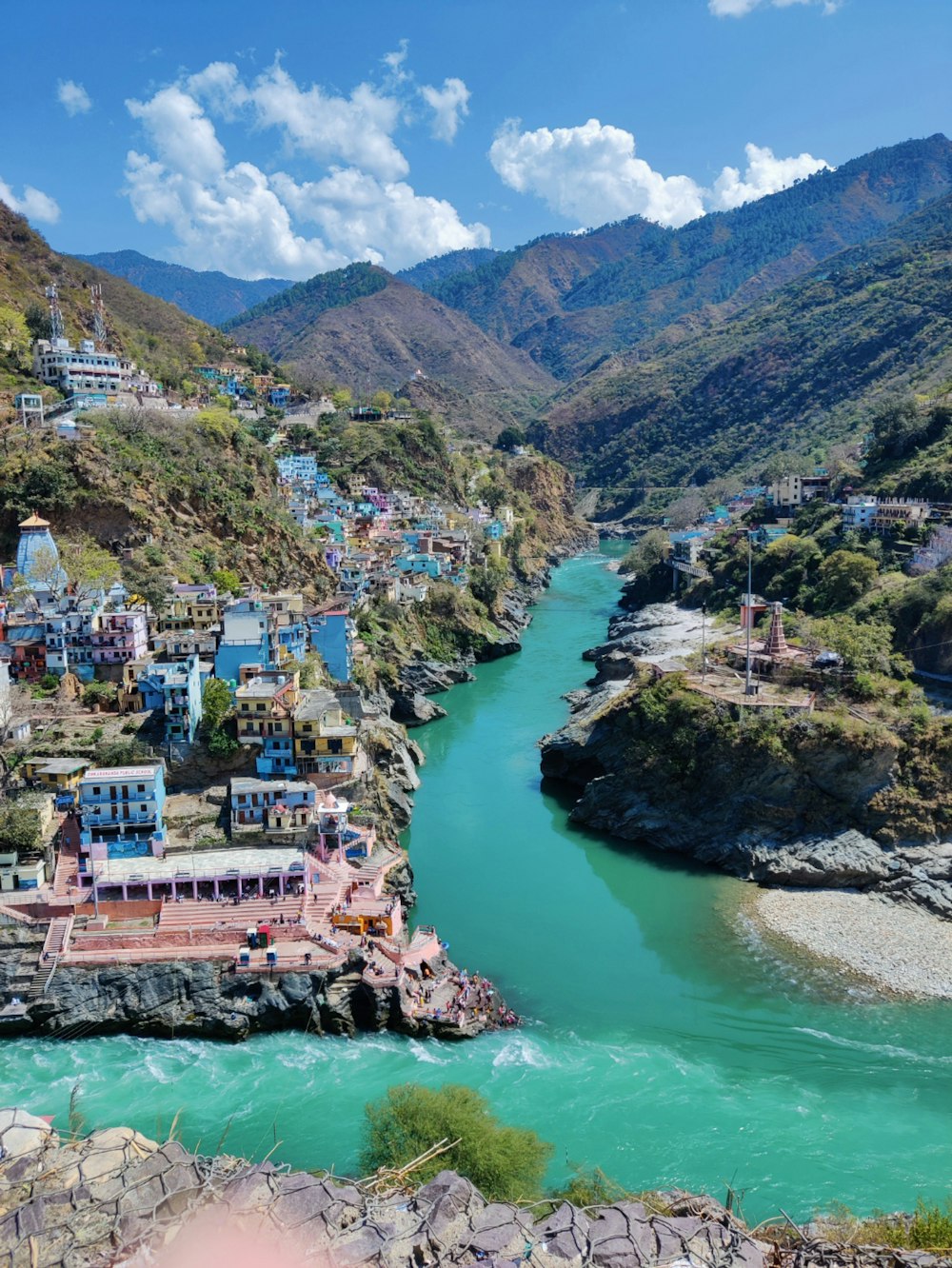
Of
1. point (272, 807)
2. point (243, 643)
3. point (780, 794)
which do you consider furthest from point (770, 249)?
point (272, 807)

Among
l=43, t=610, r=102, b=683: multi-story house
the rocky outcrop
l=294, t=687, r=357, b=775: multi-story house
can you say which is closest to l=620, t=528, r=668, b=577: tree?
l=294, t=687, r=357, b=775: multi-story house

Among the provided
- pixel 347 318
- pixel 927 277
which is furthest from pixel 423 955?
pixel 347 318

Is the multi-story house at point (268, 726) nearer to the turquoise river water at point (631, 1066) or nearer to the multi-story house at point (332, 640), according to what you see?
the turquoise river water at point (631, 1066)

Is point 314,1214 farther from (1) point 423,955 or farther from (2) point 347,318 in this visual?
(2) point 347,318

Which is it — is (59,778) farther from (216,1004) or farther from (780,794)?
(780,794)

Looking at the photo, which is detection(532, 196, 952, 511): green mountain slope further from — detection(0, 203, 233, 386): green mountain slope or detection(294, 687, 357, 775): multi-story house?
detection(294, 687, 357, 775): multi-story house

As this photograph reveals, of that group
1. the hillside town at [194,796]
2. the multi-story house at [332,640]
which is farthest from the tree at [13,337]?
the multi-story house at [332,640]
